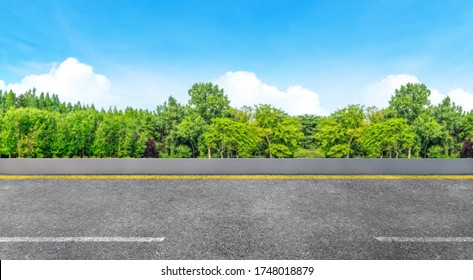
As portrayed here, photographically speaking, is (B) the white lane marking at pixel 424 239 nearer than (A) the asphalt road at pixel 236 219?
No

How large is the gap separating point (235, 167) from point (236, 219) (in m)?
4.37

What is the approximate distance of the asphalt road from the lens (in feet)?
16.2

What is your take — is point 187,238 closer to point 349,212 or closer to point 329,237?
point 329,237

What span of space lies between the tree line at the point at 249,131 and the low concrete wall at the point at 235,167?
37.6m

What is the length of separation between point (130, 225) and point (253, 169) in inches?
211

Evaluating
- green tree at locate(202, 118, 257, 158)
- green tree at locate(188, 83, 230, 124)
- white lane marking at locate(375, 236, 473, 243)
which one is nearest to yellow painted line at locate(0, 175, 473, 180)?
white lane marking at locate(375, 236, 473, 243)

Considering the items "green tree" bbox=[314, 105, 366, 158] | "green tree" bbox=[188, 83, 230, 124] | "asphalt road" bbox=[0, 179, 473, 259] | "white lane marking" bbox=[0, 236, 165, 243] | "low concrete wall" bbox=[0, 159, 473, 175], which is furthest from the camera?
"green tree" bbox=[188, 83, 230, 124]

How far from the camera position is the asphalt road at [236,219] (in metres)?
4.93

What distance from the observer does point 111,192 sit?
832 cm

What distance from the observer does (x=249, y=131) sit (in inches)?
1997

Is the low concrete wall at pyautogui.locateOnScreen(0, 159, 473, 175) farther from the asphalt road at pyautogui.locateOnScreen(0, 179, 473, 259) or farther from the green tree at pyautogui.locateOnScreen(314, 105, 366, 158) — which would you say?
the green tree at pyautogui.locateOnScreen(314, 105, 366, 158)

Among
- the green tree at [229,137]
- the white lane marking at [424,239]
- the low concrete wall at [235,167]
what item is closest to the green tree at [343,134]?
the green tree at [229,137]

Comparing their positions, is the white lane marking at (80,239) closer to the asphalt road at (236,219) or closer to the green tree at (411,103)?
the asphalt road at (236,219)

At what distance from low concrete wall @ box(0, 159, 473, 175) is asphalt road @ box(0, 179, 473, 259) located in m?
1.02
